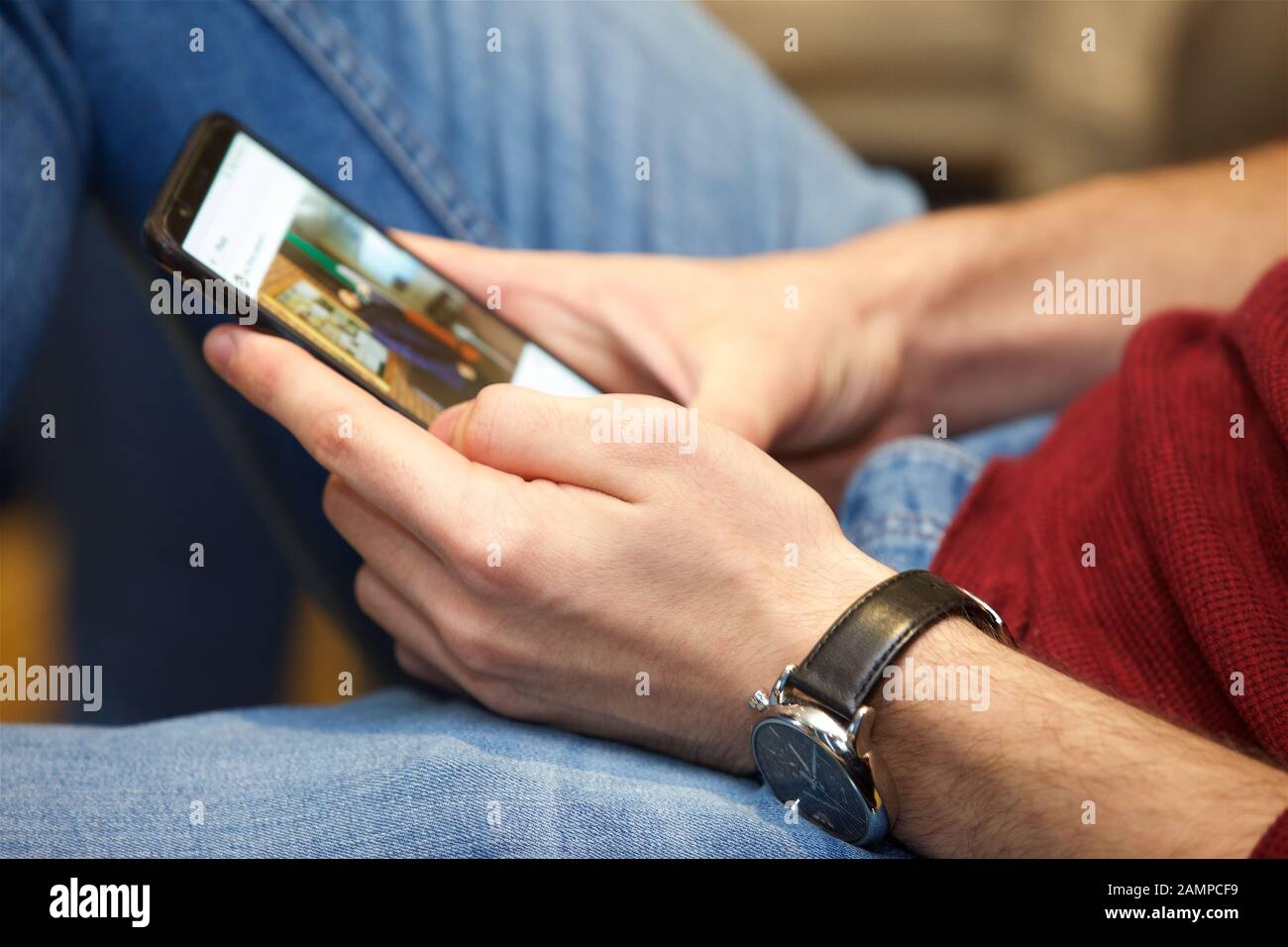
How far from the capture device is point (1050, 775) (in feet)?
1.32

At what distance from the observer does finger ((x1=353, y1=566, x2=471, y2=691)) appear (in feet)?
1.66

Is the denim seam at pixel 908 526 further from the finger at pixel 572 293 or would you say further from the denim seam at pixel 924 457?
the finger at pixel 572 293

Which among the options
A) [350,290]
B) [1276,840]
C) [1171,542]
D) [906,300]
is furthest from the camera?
[906,300]

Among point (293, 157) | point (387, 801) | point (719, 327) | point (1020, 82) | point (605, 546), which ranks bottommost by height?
point (387, 801)

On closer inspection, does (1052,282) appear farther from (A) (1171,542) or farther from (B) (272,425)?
(B) (272,425)

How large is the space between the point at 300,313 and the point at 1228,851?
0.46m

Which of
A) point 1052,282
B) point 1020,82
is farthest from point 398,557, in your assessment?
point 1020,82

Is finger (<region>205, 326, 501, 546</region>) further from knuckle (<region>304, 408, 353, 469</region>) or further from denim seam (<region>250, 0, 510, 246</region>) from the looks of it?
denim seam (<region>250, 0, 510, 246</region>)

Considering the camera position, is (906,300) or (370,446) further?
(906,300)

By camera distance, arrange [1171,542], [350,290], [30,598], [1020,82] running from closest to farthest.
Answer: [1171,542] → [350,290] → [30,598] → [1020,82]

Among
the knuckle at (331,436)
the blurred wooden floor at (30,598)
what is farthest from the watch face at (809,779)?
the blurred wooden floor at (30,598)

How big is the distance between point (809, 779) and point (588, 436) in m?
0.17

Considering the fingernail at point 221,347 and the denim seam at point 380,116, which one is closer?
the fingernail at point 221,347

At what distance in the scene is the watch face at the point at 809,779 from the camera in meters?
0.41
